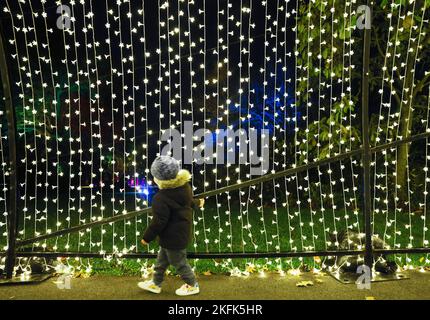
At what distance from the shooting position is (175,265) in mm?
3457

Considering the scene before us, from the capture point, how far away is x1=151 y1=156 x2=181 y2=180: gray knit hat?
335 centimetres

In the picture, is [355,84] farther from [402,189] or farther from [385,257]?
[385,257]

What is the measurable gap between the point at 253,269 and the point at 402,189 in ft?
14.2

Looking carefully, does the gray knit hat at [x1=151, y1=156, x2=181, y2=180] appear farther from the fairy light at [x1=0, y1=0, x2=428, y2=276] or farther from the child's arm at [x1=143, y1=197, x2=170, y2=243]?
the fairy light at [x1=0, y1=0, x2=428, y2=276]

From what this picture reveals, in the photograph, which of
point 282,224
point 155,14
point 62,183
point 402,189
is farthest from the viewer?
point 62,183

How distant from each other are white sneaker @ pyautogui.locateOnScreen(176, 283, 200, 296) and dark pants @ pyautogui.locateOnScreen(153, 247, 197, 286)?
30mm

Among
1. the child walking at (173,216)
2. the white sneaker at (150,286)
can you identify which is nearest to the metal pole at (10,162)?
the white sneaker at (150,286)

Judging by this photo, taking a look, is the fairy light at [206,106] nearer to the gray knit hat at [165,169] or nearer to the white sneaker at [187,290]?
the white sneaker at [187,290]

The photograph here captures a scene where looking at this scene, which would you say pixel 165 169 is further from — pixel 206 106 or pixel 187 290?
pixel 206 106

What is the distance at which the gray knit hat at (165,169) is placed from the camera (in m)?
3.35

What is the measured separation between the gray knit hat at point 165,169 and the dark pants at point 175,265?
0.62 metres
